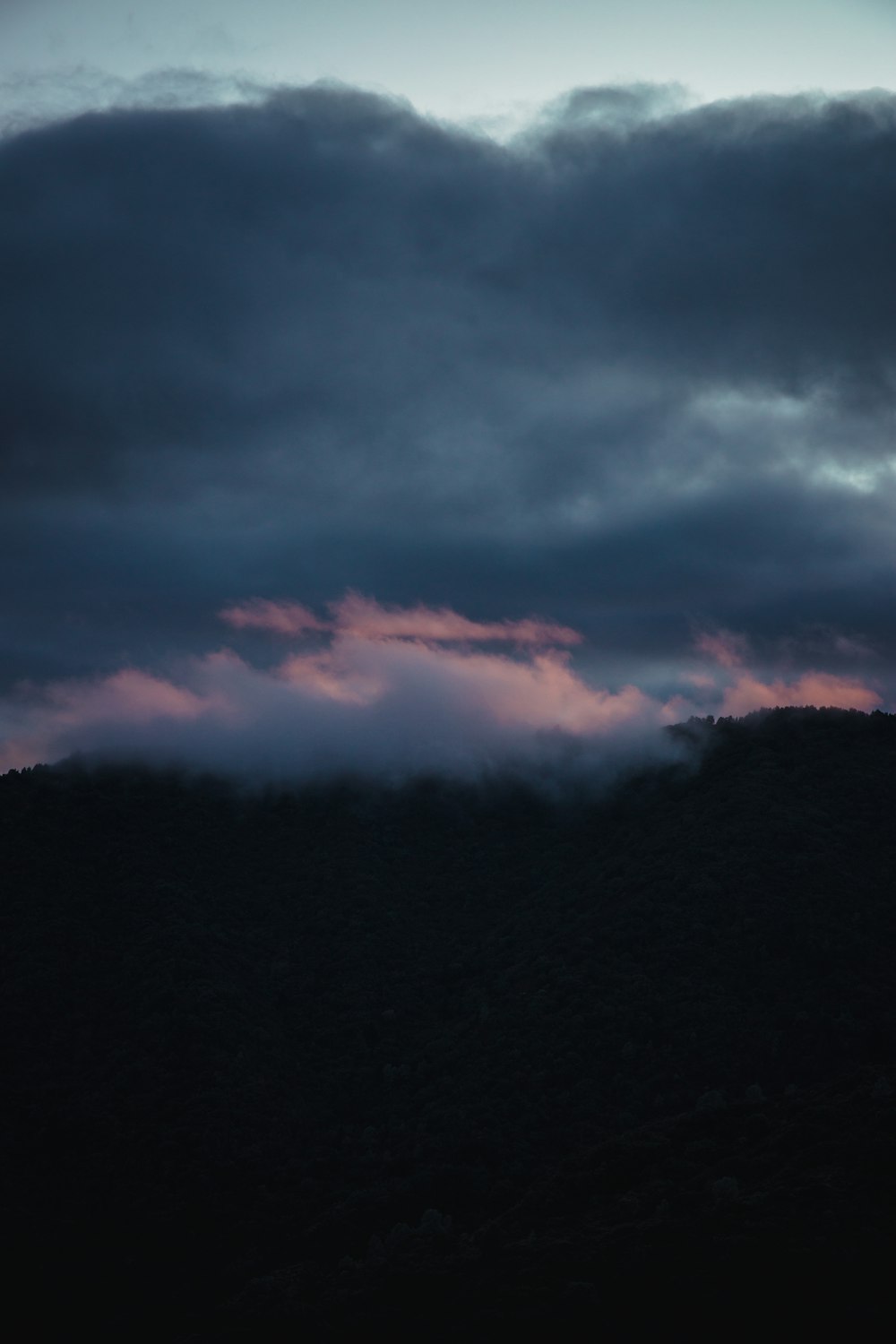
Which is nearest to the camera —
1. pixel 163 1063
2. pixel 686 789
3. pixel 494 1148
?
pixel 494 1148

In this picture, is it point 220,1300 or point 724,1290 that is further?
point 220,1300

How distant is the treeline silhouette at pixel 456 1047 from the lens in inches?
2258

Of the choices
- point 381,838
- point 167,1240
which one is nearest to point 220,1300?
point 167,1240

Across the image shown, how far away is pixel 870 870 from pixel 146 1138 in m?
66.9

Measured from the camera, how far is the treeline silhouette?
57344mm

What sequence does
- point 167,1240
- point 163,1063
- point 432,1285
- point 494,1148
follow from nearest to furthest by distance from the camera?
1. point 432,1285
2. point 167,1240
3. point 494,1148
4. point 163,1063

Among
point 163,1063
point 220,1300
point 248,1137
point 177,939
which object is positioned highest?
point 177,939

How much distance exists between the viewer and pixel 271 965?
10444cm

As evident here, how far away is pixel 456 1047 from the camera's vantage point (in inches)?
3578

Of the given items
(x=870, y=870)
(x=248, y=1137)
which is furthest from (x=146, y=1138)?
(x=870, y=870)

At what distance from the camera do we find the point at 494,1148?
7650cm

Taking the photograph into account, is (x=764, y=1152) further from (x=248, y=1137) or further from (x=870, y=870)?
(x=870, y=870)

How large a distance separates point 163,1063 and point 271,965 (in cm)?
1834

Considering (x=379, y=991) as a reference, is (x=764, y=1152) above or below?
below
